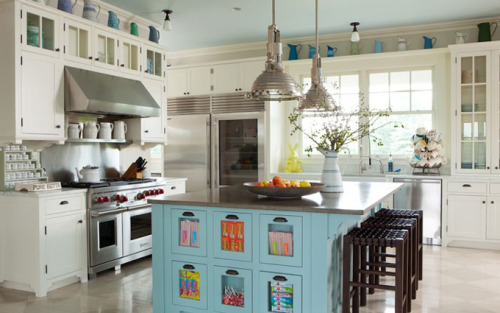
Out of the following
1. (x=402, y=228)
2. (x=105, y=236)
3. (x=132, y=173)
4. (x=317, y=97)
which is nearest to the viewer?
(x=402, y=228)

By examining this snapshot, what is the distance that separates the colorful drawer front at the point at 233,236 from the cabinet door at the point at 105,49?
257 centimetres

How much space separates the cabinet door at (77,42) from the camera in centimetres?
434

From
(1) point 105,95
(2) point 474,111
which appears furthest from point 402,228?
(1) point 105,95

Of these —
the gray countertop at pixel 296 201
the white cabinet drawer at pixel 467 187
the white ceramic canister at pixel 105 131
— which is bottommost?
the white cabinet drawer at pixel 467 187

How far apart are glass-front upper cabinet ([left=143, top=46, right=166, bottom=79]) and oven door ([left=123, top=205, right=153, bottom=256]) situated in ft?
5.60

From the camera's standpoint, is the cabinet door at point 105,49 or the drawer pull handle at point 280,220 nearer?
the drawer pull handle at point 280,220

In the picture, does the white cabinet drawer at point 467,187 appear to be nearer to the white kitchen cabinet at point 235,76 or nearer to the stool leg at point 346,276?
the white kitchen cabinet at point 235,76

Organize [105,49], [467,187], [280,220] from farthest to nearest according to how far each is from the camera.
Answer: [467,187] < [105,49] < [280,220]

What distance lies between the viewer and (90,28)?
460 centimetres

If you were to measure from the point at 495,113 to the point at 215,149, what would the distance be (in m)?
3.85

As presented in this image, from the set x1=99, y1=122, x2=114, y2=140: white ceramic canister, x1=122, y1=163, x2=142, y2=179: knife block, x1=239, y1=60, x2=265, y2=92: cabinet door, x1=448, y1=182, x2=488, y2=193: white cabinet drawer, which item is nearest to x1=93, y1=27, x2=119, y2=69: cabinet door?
x1=99, y1=122, x2=114, y2=140: white ceramic canister

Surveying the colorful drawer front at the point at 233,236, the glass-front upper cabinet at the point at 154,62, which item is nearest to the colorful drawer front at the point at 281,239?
the colorful drawer front at the point at 233,236

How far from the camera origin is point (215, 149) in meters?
6.91

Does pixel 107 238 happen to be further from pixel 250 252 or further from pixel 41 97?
pixel 250 252
